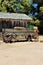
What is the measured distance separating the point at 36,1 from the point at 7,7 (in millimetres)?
5819

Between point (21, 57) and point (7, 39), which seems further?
point (7, 39)

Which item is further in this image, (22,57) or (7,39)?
(7,39)

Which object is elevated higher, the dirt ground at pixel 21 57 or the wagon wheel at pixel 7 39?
the dirt ground at pixel 21 57

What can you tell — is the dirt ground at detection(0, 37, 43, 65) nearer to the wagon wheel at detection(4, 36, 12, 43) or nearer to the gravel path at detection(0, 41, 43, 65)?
the gravel path at detection(0, 41, 43, 65)

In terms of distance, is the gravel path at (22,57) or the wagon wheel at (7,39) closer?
the gravel path at (22,57)

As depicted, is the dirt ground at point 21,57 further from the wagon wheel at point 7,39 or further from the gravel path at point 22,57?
the wagon wheel at point 7,39

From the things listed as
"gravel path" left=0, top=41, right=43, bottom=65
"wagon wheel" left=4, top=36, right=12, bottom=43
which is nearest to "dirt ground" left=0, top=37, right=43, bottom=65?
"gravel path" left=0, top=41, right=43, bottom=65

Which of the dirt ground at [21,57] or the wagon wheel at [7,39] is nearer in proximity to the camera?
the dirt ground at [21,57]

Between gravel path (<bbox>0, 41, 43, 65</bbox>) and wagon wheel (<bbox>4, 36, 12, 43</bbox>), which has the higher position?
gravel path (<bbox>0, 41, 43, 65</bbox>)

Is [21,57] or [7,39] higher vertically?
[21,57]

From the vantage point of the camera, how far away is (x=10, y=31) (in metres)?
28.0

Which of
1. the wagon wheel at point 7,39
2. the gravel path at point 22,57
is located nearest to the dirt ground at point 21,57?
the gravel path at point 22,57

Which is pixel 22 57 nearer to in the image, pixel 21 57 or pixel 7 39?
pixel 21 57

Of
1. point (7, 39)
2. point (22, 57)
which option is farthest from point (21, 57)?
point (7, 39)
